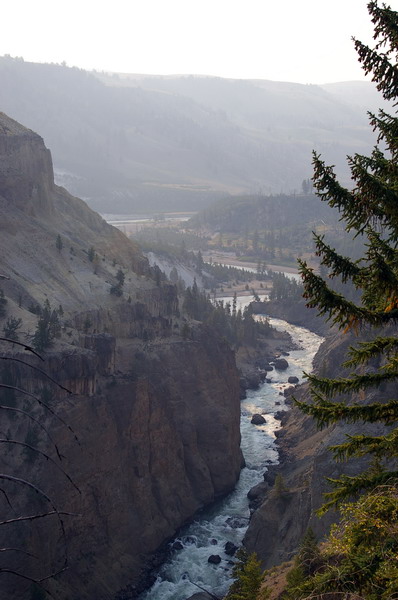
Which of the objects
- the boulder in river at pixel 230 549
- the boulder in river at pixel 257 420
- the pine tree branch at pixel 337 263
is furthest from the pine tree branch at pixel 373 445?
the boulder in river at pixel 257 420

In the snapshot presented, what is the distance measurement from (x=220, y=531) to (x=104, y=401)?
1310cm

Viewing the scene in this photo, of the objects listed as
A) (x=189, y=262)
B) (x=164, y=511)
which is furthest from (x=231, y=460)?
(x=189, y=262)

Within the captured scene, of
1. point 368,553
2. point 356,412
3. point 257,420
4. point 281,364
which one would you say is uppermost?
point 356,412

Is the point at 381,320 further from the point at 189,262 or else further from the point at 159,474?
the point at 189,262

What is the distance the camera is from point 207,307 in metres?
98.1

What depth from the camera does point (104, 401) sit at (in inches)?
1900

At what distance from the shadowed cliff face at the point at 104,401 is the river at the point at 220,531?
1290 mm

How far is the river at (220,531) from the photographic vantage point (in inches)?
1702

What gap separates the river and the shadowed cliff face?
4.23 feet

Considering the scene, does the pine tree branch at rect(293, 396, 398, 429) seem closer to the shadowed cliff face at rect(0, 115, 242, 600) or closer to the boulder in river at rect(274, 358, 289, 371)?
the shadowed cliff face at rect(0, 115, 242, 600)

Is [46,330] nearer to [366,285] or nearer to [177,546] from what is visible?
[177,546]

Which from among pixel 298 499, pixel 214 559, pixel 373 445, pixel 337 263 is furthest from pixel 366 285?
pixel 214 559

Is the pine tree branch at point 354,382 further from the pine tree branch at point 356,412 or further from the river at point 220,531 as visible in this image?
the river at point 220,531

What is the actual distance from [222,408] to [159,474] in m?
10.4
